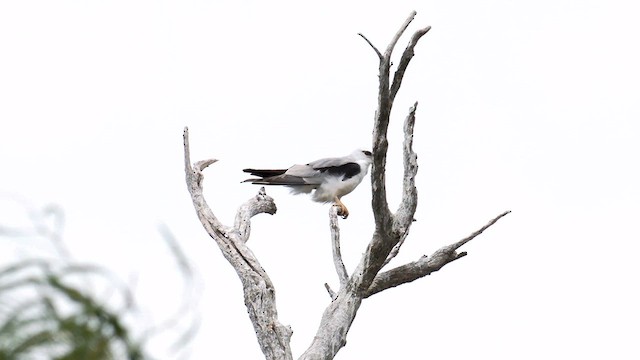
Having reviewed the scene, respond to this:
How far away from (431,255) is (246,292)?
4.66ft

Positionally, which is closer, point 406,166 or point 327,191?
point 406,166

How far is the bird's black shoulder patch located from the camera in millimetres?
10355

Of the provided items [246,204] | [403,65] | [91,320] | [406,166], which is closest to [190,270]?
[91,320]

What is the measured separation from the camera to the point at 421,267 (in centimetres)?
775

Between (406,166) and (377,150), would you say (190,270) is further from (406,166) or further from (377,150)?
(406,166)

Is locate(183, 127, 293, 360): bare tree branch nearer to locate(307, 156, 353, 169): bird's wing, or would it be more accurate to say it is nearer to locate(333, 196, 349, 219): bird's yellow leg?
locate(333, 196, 349, 219): bird's yellow leg

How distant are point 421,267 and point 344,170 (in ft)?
9.37

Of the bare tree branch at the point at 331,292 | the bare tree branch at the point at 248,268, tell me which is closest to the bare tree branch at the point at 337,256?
the bare tree branch at the point at 331,292

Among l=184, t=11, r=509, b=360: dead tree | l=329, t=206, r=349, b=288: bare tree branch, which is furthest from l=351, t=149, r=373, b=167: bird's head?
l=329, t=206, r=349, b=288: bare tree branch

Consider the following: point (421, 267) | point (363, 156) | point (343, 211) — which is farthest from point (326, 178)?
point (421, 267)

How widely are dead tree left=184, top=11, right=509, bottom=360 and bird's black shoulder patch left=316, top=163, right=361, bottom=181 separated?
2.35m

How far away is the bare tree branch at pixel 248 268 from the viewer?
280 inches

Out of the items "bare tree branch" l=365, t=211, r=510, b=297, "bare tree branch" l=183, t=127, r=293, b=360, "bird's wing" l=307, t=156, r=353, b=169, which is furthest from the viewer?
"bird's wing" l=307, t=156, r=353, b=169

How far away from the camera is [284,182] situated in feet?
31.9
